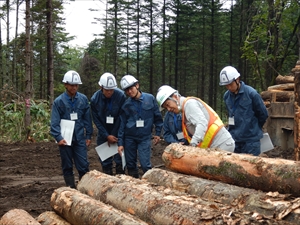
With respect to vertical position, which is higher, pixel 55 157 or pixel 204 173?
pixel 204 173

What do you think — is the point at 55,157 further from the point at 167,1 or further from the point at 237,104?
the point at 167,1

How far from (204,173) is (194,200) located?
1.05m

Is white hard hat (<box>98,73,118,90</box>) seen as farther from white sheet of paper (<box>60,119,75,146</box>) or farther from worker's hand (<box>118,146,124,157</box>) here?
Result: worker's hand (<box>118,146,124,157</box>)

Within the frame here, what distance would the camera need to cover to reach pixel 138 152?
6.96 meters

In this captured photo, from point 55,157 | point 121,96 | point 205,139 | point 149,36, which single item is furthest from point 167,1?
point 205,139

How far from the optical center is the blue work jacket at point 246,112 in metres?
5.96

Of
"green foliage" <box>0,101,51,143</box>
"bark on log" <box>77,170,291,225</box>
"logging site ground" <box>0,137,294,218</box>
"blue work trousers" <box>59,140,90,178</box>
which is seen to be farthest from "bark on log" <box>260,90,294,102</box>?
"green foliage" <box>0,101,51,143</box>

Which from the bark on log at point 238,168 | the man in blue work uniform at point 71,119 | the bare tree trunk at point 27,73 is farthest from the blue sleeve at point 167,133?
the bare tree trunk at point 27,73

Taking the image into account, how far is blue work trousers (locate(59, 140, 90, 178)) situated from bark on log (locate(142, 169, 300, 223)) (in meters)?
2.38

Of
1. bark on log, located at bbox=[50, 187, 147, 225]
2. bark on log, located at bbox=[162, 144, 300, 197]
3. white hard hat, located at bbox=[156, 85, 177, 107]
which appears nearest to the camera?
bark on log, located at bbox=[50, 187, 147, 225]

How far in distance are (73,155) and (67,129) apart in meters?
0.55

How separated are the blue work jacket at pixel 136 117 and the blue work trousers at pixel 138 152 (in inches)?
3.6

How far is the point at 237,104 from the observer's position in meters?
6.03

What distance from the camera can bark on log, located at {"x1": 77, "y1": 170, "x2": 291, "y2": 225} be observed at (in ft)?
9.47
